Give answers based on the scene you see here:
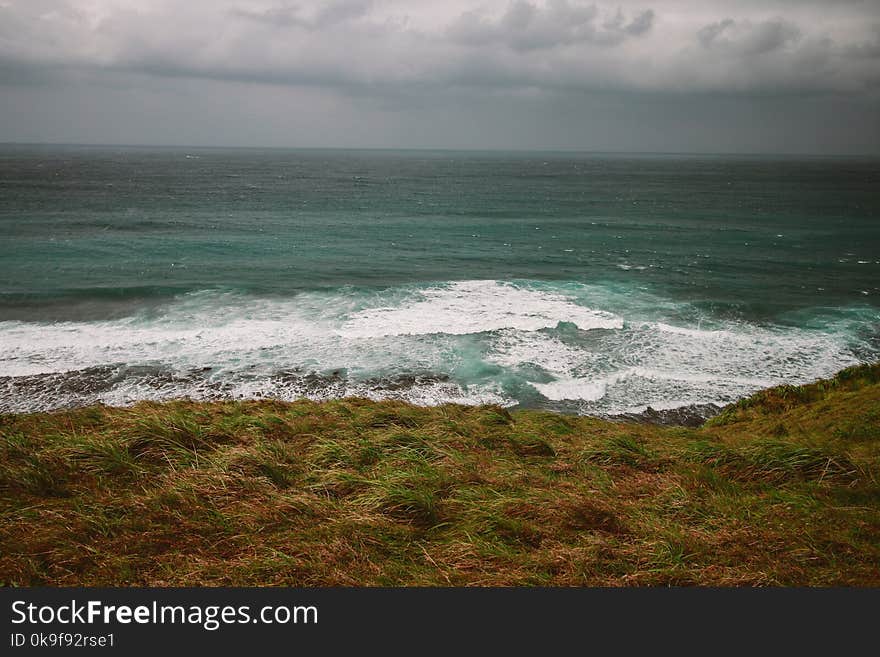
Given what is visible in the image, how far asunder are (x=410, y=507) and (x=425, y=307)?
2073cm

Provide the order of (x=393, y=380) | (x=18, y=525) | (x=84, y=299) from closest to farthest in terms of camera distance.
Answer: (x=18, y=525) < (x=393, y=380) < (x=84, y=299)

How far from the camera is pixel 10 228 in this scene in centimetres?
4397

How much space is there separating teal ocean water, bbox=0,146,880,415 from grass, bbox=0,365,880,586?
9.01m

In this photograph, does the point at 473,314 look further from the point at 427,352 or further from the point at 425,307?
the point at 427,352

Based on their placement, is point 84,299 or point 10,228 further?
point 10,228

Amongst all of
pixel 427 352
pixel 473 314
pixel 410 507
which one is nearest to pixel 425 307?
pixel 473 314

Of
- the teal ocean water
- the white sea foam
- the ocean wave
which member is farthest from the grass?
the white sea foam

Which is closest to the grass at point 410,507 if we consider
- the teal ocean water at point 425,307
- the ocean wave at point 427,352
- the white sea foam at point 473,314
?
the ocean wave at point 427,352

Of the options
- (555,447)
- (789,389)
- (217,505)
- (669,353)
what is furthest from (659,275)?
(217,505)

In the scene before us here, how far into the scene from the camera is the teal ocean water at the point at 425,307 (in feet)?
58.6

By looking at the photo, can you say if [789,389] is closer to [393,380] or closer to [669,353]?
[669,353]

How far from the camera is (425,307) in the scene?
26297mm

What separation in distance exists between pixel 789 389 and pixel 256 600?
1585 cm

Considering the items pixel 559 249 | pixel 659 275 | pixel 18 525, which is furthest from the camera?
pixel 559 249
